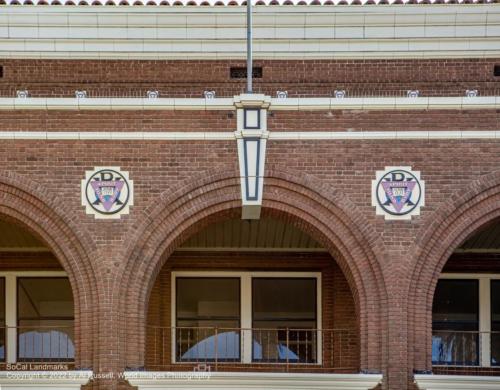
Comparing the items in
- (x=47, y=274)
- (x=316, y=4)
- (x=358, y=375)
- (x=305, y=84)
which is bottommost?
(x=358, y=375)

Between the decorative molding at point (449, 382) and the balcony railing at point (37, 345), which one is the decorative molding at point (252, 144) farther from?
the balcony railing at point (37, 345)

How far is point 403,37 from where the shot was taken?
1847cm

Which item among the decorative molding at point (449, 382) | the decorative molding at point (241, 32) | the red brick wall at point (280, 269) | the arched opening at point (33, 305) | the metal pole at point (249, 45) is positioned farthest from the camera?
the arched opening at point (33, 305)

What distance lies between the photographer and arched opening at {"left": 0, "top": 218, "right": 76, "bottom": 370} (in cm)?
2086

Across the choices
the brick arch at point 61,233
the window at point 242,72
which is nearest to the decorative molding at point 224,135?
the brick arch at point 61,233

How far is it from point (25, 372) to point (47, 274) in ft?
12.8

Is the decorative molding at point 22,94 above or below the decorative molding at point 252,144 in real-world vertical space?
above

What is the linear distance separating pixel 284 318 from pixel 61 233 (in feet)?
16.1

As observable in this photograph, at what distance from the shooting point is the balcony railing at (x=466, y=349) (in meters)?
20.8

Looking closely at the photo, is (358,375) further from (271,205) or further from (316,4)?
(316,4)

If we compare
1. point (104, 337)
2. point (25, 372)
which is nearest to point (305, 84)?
point (104, 337)

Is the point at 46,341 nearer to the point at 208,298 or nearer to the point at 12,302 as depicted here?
the point at 12,302

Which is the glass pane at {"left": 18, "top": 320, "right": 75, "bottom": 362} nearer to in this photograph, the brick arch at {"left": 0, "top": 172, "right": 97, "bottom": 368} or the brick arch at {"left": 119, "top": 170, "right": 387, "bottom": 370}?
the brick arch at {"left": 0, "top": 172, "right": 97, "bottom": 368}

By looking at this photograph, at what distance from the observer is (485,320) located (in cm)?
2097
